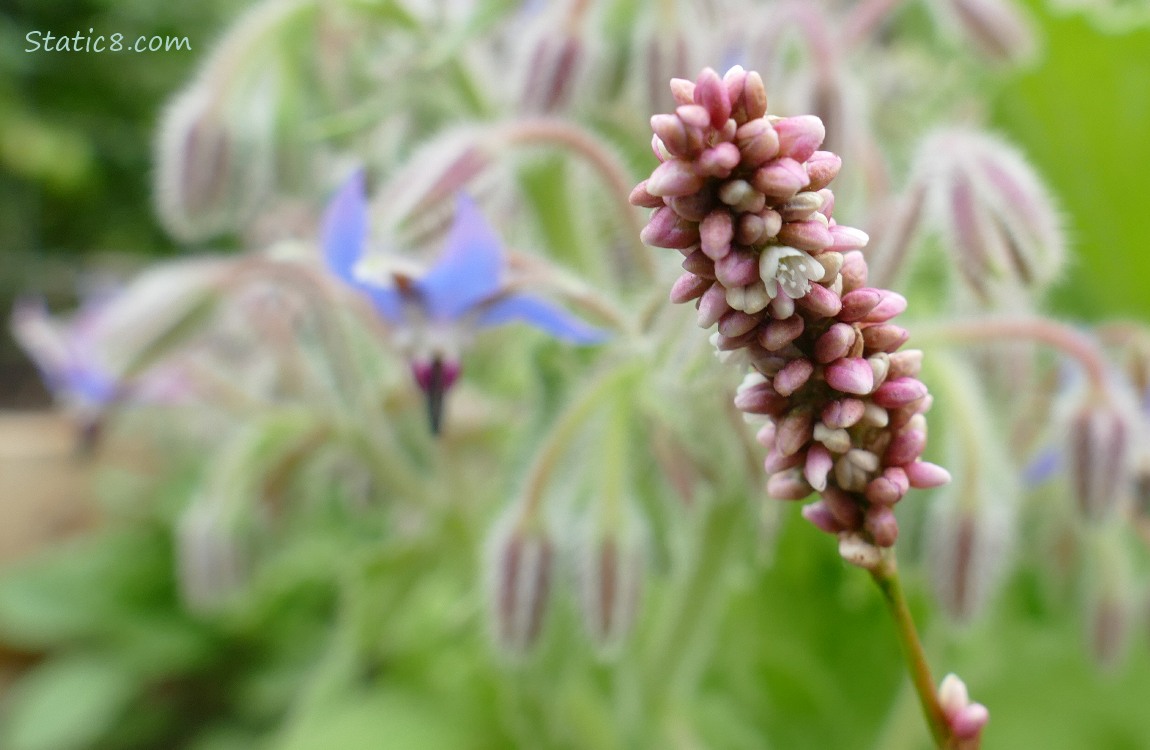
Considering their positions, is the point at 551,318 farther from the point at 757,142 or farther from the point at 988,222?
the point at 757,142

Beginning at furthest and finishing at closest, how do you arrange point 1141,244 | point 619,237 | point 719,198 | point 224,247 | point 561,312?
1. point 224,247
2. point 1141,244
3. point 619,237
4. point 561,312
5. point 719,198

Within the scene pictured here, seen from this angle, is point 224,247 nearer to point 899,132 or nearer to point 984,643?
point 899,132

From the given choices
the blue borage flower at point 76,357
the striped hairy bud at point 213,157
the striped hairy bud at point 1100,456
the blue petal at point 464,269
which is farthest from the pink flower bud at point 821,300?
the blue borage flower at point 76,357

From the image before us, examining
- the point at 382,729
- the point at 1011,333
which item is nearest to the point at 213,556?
the point at 382,729

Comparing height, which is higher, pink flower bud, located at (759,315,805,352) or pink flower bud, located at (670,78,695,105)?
pink flower bud, located at (670,78,695,105)

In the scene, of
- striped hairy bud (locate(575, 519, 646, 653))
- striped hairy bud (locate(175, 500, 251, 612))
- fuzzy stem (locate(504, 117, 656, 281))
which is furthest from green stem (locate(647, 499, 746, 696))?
striped hairy bud (locate(175, 500, 251, 612))

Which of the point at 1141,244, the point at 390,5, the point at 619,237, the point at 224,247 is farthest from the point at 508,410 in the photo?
the point at 224,247

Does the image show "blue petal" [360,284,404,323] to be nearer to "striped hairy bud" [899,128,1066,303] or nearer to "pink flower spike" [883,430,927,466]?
"striped hairy bud" [899,128,1066,303]
